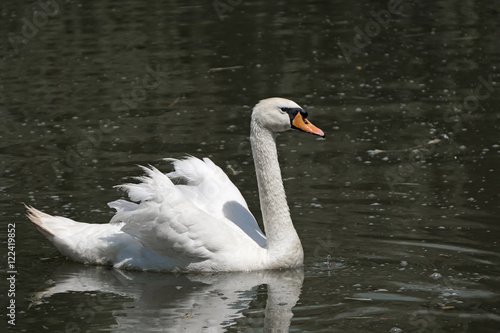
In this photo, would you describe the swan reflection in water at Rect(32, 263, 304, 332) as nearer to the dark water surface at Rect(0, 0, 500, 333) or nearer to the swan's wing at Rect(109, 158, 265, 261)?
the dark water surface at Rect(0, 0, 500, 333)

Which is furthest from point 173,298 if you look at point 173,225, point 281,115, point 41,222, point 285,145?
point 285,145

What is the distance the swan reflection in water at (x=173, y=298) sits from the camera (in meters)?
7.92

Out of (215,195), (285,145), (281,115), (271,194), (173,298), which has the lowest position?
(285,145)

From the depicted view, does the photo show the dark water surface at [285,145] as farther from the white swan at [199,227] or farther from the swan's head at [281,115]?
the swan's head at [281,115]

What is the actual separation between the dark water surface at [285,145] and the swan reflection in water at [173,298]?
25 mm

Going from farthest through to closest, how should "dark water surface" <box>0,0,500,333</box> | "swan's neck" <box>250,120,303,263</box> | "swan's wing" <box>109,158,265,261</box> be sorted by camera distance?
1. "swan's neck" <box>250,120,303,263</box>
2. "swan's wing" <box>109,158,265,261</box>
3. "dark water surface" <box>0,0,500,333</box>

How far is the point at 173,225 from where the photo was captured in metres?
9.05

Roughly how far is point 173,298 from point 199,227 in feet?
2.54

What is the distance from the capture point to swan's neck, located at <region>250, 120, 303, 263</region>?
920 cm

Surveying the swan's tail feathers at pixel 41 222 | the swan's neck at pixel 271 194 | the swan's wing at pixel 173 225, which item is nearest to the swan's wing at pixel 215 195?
the swan's wing at pixel 173 225

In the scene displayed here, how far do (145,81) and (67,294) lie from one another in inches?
357

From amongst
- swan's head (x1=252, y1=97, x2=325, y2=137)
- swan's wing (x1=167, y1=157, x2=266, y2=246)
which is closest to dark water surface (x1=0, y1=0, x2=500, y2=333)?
swan's wing (x1=167, y1=157, x2=266, y2=246)

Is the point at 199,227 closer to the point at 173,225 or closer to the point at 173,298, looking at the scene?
the point at 173,225

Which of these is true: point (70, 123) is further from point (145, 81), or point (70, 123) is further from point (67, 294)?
point (67, 294)
